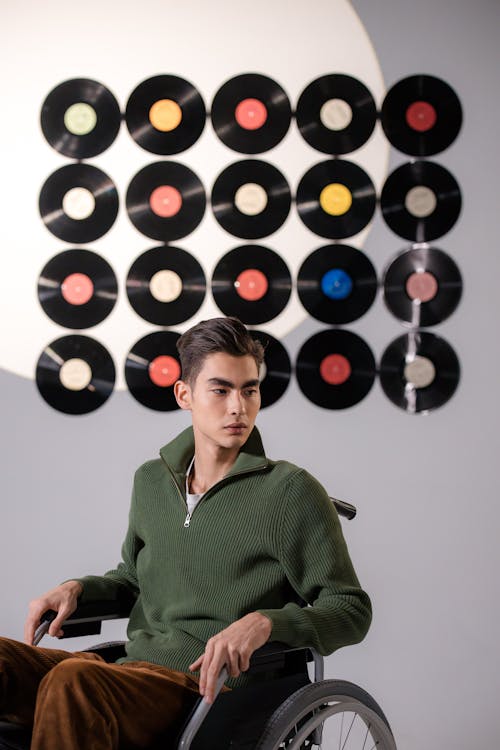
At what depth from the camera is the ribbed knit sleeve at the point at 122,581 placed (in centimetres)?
238

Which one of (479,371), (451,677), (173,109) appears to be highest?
(173,109)

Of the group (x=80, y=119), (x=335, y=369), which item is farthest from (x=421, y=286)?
(x=80, y=119)

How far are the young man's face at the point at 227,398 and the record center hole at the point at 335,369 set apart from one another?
119 centimetres

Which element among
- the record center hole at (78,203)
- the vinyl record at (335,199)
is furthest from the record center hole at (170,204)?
the vinyl record at (335,199)

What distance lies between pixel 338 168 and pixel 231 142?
0.41 meters

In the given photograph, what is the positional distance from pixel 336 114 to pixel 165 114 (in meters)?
0.63

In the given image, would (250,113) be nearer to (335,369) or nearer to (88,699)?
(335,369)

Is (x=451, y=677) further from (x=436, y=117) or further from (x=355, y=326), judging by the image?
(x=436, y=117)

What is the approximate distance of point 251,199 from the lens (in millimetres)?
3506

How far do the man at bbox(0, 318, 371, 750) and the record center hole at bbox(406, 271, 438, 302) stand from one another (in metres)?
1.33

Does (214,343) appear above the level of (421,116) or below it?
below

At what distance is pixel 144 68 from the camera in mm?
3500

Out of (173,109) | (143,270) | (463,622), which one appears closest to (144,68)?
(173,109)

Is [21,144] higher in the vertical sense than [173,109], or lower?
lower
